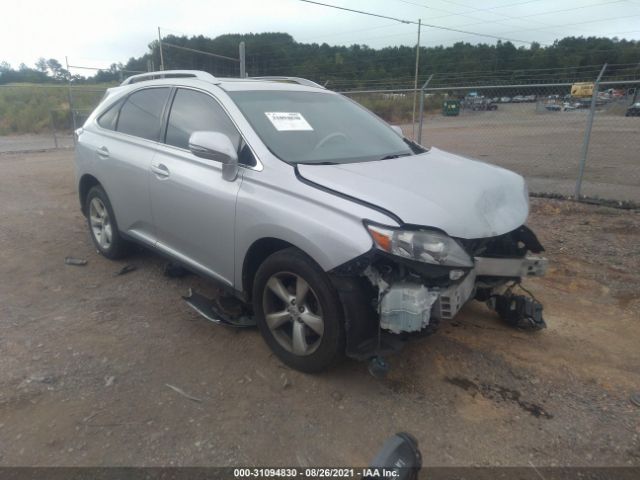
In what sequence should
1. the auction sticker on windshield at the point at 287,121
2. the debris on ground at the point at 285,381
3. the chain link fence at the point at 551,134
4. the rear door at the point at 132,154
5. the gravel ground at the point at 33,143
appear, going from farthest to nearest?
the gravel ground at the point at 33,143
the chain link fence at the point at 551,134
the rear door at the point at 132,154
the auction sticker on windshield at the point at 287,121
the debris on ground at the point at 285,381

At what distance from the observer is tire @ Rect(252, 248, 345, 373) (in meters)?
2.70

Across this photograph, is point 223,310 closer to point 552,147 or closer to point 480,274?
point 480,274

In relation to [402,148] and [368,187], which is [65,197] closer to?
[402,148]

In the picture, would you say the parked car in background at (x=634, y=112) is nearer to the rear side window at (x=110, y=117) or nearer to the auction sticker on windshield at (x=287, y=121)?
the auction sticker on windshield at (x=287, y=121)

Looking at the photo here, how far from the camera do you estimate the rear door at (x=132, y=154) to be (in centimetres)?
407

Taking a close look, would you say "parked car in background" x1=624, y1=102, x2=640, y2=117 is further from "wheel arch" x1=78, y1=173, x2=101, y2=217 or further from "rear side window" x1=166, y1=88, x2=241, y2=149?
"wheel arch" x1=78, y1=173, x2=101, y2=217

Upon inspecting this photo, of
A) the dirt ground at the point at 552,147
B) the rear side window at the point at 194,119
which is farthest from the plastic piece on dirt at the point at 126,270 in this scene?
the dirt ground at the point at 552,147

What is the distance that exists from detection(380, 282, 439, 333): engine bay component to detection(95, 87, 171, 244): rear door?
7.76 feet

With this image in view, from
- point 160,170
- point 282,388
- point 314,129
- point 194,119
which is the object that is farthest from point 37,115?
point 282,388

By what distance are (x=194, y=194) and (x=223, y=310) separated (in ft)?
2.92

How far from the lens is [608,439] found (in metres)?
2.51

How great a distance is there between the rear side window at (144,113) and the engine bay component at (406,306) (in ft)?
8.40

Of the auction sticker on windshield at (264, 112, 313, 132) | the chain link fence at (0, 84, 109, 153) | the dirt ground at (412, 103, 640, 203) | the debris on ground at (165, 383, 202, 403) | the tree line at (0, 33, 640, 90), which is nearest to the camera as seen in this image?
the debris on ground at (165, 383, 202, 403)

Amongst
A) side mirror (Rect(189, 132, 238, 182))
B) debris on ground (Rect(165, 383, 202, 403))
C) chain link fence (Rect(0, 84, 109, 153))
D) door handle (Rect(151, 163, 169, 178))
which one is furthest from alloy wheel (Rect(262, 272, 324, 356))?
chain link fence (Rect(0, 84, 109, 153))
